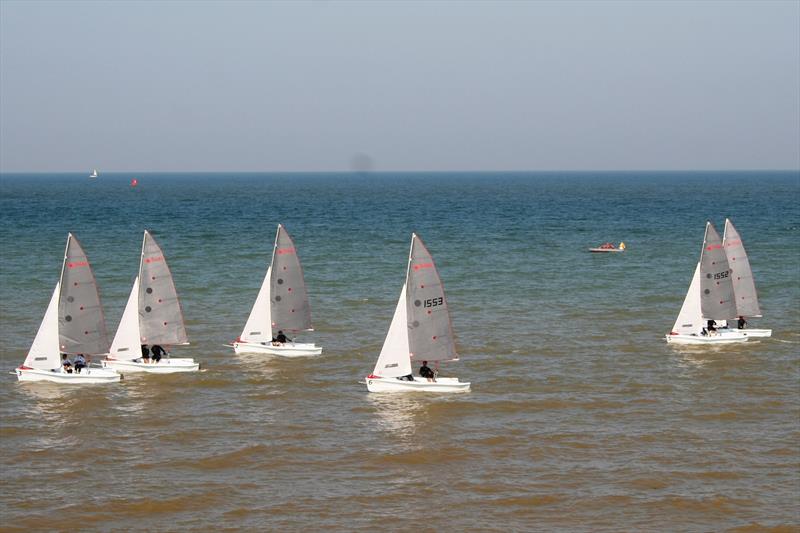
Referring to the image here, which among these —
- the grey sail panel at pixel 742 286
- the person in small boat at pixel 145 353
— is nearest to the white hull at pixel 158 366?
Result: the person in small boat at pixel 145 353

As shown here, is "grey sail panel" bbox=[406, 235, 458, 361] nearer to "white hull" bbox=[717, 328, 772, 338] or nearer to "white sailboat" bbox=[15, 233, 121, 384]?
"white sailboat" bbox=[15, 233, 121, 384]

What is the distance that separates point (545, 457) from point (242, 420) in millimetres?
13562

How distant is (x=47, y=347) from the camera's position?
170ft

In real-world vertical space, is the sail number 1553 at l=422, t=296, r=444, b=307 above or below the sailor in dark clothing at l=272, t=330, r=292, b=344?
above

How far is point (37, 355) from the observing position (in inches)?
2035

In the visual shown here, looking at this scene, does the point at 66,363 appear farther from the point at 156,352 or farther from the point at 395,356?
the point at 395,356

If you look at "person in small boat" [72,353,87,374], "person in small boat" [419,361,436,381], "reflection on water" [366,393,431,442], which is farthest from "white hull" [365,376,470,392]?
"person in small boat" [72,353,87,374]

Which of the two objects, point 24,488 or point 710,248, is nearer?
point 24,488

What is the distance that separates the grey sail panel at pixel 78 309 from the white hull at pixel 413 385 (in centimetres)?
1459

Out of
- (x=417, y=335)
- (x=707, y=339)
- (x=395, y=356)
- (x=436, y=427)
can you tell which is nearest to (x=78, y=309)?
(x=395, y=356)

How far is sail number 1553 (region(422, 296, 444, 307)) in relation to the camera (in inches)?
2007

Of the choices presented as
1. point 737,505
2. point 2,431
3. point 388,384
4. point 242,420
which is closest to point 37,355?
point 2,431

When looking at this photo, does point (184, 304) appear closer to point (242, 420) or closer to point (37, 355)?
point (37, 355)

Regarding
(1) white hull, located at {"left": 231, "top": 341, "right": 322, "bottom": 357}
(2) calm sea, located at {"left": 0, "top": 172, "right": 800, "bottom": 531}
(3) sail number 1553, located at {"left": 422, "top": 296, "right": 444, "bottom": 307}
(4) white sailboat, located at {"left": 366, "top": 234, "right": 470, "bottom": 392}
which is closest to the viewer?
(2) calm sea, located at {"left": 0, "top": 172, "right": 800, "bottom": 531}
